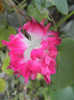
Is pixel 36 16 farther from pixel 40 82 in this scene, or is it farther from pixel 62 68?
pixel 40 82

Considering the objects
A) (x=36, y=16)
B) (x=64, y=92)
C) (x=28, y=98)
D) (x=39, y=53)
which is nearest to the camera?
(x=39, y=53)

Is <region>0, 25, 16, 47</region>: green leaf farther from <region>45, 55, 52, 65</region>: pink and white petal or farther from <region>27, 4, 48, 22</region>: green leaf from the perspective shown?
<region>45, 55, 52, 65</region>: pink and white petal

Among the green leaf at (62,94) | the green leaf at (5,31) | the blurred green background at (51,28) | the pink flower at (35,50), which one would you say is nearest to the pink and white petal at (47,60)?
the pink flower at (35,50)

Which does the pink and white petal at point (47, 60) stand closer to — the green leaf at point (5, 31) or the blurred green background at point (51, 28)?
the blurred green background at point (51, 28)

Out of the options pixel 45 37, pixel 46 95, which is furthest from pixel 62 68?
pixel 46 95

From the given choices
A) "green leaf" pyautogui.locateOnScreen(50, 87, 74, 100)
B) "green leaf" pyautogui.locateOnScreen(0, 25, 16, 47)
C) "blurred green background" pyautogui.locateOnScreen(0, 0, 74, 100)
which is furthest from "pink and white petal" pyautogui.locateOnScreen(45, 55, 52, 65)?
"green leaf" pyautogui.locateOnScreen(50, 87, 74, 100)

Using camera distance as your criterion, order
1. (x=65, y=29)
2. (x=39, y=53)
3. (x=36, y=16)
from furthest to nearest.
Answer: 1. (x=65, y=29)
2. (x=36, y=16)
3. (x=39, y=53)

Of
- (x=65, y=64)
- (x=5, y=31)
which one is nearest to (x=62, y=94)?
(x=65, y=64)
